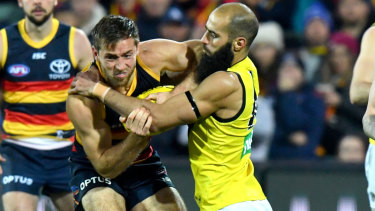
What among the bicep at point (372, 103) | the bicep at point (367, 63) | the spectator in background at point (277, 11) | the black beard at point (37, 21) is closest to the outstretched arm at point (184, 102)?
the bicep at point (372, 103)

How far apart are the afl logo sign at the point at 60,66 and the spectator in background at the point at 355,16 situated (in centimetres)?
441

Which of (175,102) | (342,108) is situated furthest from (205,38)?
(342,108)

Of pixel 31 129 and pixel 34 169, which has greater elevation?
pixel 31 129

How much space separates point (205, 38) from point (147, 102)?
1.99 ft

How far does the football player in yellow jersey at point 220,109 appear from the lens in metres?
5.16

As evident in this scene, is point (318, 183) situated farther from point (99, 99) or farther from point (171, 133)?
point (99, 99)

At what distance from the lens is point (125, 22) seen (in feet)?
17.5

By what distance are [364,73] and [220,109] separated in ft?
3.64

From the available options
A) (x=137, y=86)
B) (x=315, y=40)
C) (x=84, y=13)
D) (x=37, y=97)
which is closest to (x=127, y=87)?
(x=137, y=86)

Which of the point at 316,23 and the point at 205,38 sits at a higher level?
the point at 205,38

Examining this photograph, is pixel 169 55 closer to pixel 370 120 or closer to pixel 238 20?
pixel 238 20

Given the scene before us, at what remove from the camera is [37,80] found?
21.8 feet

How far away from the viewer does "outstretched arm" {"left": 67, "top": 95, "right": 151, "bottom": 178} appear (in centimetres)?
529

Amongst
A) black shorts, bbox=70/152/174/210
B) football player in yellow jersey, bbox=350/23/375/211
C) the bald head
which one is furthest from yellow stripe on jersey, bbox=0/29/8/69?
football player in yellow jersey, bbox=350/23/375/211
